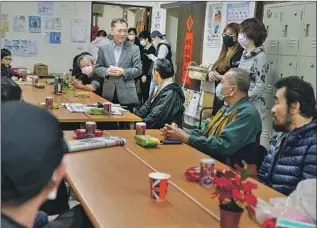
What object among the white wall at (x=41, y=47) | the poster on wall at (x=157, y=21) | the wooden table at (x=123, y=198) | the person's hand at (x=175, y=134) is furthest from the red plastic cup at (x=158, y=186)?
the poster on wall at (x=157, y=21)

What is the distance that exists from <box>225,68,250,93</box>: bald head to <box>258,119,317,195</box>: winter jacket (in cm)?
63

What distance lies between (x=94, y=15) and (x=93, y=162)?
419 cm

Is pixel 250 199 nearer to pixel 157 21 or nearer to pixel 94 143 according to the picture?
pixel 94 143

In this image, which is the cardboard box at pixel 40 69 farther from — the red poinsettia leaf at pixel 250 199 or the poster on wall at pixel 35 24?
the red poinsettia leaf at pixel 250 199

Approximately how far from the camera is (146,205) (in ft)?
4.74

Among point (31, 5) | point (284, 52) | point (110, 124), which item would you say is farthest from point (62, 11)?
point (284, 52)

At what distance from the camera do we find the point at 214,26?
401cm

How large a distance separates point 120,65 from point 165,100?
832 mm

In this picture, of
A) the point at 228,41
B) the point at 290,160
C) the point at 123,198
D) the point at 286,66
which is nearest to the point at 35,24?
the point at 228,41

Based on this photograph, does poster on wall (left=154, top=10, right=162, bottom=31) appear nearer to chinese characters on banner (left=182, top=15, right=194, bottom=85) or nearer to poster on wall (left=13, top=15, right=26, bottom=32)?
chinese characters on banner (left=182, top=15, right=194, bottom=85)

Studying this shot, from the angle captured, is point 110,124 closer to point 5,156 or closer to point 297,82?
point 297,82

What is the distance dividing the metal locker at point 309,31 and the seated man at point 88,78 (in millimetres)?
2932

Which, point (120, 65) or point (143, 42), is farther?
point (143, 42)

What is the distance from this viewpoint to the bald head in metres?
2.18
